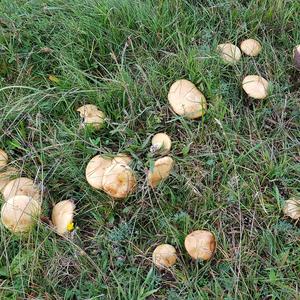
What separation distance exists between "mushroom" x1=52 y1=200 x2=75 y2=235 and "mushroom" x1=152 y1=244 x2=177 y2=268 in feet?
1.48

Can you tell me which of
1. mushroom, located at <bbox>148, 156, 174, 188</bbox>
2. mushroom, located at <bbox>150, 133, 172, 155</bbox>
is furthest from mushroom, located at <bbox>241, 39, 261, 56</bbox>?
mushroom, located at <bbox>148, 156, 174, 188</bbox>

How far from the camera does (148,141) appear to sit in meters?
2.61

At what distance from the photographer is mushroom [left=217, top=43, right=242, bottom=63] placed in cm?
280

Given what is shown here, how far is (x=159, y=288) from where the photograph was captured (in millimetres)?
2227

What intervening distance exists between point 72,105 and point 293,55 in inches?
53.0

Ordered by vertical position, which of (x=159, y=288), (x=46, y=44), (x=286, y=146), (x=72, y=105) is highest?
(x=46, y=44)

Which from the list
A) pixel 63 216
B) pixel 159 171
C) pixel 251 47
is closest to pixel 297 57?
pixel 251 47

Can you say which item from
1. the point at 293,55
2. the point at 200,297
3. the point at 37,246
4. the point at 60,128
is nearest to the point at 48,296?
the point at 37,246

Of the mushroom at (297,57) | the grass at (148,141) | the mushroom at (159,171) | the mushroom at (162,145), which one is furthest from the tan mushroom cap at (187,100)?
the mushroom at (297,57)

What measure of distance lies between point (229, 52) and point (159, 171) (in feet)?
2.92

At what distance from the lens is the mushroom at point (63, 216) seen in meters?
2.39

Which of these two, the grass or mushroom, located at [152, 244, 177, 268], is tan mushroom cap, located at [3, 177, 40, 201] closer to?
the grass

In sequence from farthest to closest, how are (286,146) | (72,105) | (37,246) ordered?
(72,105)
(286,146)
(37,246)

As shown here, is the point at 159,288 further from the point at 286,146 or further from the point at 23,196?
the point at 286,146
